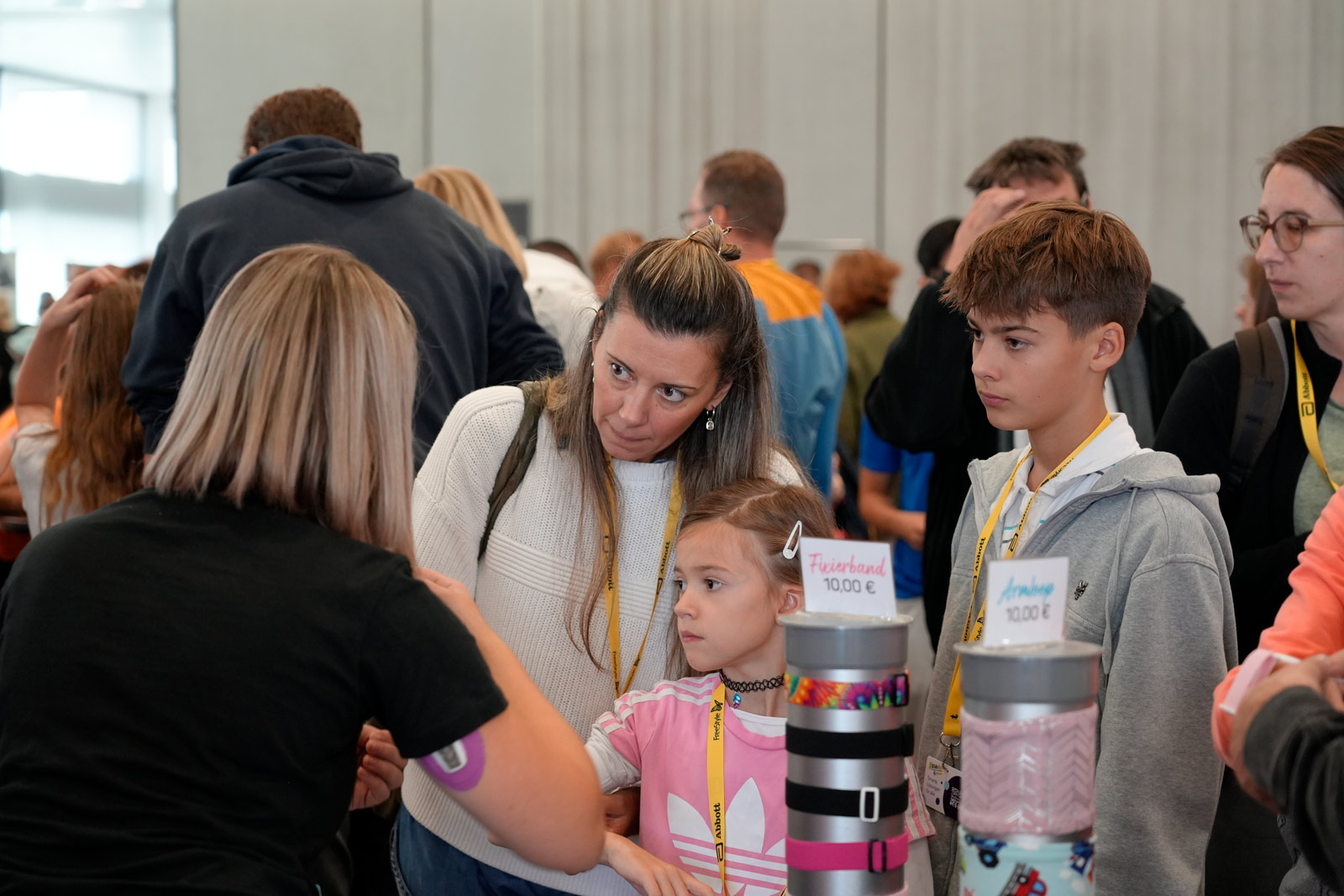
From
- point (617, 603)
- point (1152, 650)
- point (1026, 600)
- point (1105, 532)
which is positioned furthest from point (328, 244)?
point (1026, 600)

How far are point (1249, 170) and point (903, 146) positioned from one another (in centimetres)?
211

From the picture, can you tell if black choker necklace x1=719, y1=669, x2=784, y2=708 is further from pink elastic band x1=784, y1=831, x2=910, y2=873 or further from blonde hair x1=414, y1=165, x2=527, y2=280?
blonde hair x1=414, y1=165, x2=527, y2=280

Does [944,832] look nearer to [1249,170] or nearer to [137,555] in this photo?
[137,555]

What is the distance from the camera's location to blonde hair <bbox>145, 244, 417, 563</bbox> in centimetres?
137

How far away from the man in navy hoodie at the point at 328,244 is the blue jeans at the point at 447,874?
40.2 inches

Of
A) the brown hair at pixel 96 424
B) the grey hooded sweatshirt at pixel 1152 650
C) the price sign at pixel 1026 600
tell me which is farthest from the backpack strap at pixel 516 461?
the brown hair at pixel 96 424

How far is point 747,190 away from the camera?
3938mm

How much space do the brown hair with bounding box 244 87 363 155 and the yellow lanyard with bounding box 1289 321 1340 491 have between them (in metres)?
2.14

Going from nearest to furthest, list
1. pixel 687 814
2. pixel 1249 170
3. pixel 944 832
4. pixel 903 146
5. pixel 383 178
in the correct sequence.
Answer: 1. pixel 687 814
2. pixel 944 832
3. pixel 383 178
4. pixel 1249 170
5. pixel 903 146

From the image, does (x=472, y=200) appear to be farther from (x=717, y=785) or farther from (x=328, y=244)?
(x=717, y=785)

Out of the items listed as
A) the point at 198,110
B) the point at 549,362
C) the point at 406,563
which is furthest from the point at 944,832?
the point at 198,110

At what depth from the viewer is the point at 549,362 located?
3.08 meters

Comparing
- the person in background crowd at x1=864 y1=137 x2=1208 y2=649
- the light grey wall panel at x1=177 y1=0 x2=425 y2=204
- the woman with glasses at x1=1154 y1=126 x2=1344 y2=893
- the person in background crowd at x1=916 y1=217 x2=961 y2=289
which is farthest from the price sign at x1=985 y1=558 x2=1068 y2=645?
the light grey wall panel at x1=177 y1=0 x2=425 y2=204

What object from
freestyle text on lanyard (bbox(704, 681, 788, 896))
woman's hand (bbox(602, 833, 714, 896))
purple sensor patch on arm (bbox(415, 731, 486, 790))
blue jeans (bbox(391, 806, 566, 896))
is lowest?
blue jeans (bbox(391, 806, 566, 896))
